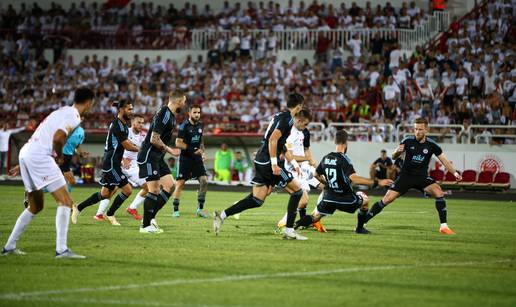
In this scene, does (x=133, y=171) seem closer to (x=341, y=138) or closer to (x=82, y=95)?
(x=341, y=138)

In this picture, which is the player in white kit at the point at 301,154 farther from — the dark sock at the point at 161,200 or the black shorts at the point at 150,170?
the black shorts at the point at 150,170

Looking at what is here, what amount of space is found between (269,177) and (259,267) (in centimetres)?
372

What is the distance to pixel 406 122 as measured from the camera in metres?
34.9

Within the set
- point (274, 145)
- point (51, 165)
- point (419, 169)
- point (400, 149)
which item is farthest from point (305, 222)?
point (51, 165)

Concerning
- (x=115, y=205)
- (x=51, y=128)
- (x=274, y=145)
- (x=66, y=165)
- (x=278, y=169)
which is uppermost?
(x=51, y=128)

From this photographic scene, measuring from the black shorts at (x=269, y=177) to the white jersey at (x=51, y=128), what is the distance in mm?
4020

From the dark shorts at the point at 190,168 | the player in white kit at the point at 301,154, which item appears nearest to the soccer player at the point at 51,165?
the player in white kit at the point at 301,154

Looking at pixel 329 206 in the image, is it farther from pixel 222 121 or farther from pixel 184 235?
pixel 222 121

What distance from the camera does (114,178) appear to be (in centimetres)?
1794

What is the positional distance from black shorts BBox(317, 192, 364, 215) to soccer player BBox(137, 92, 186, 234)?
2936mm

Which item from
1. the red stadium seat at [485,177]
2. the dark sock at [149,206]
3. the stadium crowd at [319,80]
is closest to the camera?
the dark sock at [149,206]

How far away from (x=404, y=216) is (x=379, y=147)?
539 inches

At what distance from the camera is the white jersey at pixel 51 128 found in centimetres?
1178

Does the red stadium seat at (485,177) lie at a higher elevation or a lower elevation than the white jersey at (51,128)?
lower
